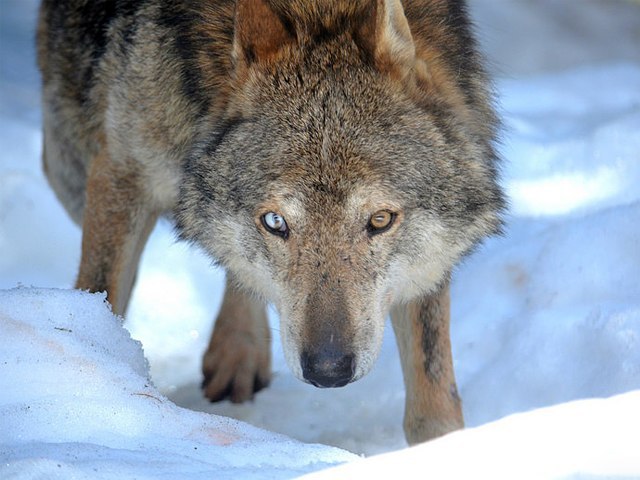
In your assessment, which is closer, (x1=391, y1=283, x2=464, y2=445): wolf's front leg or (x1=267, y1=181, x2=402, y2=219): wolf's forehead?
(x1=267, y1=181, x2=402, y2=219): wolf's forehead

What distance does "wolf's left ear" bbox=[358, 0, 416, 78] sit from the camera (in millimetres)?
3559

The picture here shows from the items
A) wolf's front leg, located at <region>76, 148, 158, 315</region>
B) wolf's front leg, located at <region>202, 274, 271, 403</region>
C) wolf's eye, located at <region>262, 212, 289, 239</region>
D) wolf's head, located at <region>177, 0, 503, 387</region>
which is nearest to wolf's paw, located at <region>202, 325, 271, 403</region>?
wolf's front leg, located at <region>202, 274, 271, 403</region>

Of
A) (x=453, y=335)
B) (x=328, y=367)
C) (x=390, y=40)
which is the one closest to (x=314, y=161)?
(x=390, y=40)

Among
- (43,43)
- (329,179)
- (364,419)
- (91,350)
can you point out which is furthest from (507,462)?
(43,43)

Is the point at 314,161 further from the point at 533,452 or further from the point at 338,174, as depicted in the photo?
the point at 533,452

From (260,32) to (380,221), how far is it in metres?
0.77

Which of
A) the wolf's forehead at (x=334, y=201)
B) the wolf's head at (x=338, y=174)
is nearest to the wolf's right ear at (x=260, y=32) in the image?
the wolf's head at (x=338, y=174)

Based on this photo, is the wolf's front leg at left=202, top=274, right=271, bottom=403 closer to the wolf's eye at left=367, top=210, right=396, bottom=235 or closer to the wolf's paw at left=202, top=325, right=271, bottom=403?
the wolf's paw at left=202, top=325, right=271, bottom=403

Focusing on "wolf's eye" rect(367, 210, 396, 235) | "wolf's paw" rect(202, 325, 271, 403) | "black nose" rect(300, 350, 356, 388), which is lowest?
"wolf's paw" rect(202, 325, 271, 403)

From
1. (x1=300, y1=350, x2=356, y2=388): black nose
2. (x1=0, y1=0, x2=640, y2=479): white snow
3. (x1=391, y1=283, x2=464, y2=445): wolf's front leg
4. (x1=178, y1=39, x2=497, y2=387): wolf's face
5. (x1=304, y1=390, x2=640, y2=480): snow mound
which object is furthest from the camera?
(x1=391, y1=283, x2=464, y2=445): wolf's front leg

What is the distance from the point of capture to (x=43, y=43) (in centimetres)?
545

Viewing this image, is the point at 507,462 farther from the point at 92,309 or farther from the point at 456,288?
the point at 456,288

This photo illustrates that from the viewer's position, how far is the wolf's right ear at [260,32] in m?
3.67

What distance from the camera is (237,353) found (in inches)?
210
